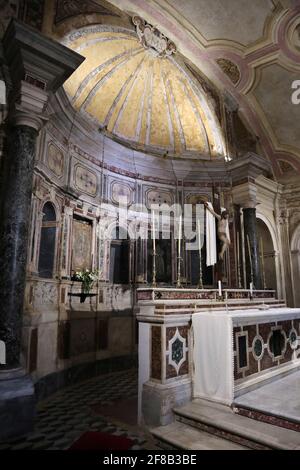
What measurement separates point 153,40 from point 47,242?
5.79 metres

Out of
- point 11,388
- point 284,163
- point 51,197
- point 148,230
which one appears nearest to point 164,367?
point 11,388

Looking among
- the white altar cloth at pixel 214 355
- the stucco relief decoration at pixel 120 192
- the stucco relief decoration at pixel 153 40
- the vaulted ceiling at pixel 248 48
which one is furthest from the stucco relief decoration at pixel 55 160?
the white altar cloth at pixel 214 355

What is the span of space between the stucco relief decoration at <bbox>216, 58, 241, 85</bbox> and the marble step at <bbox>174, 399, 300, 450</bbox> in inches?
326

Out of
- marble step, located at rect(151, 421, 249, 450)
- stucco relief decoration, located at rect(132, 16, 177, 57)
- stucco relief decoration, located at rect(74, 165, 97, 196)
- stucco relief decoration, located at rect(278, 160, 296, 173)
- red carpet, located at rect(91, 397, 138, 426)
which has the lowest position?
red carpet, located at rect(91, 397, 138, 426)

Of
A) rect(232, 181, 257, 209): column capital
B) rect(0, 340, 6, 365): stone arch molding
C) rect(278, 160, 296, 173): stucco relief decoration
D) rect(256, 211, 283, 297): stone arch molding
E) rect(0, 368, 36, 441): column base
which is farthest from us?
rect(278, 160, 296, 173): stucco relief decoration

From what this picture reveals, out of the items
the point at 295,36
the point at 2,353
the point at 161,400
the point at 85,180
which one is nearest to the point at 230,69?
the point at 295,36

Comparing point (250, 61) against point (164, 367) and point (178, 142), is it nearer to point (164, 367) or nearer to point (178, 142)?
point (178, 142)

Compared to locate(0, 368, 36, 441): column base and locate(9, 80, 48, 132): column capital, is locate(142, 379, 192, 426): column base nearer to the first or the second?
locate(0, 368, 36, 441): column base

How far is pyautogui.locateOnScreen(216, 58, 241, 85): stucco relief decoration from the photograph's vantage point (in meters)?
8.48

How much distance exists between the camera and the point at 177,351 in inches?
169

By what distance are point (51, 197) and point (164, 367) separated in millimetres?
4209

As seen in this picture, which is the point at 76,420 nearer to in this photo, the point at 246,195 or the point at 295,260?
the point at 246,195

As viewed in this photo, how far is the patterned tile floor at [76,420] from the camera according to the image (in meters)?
3.66

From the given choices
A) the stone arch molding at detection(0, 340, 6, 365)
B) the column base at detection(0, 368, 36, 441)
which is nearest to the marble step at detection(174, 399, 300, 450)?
the column base at detection(0, 368, 36, 441)
